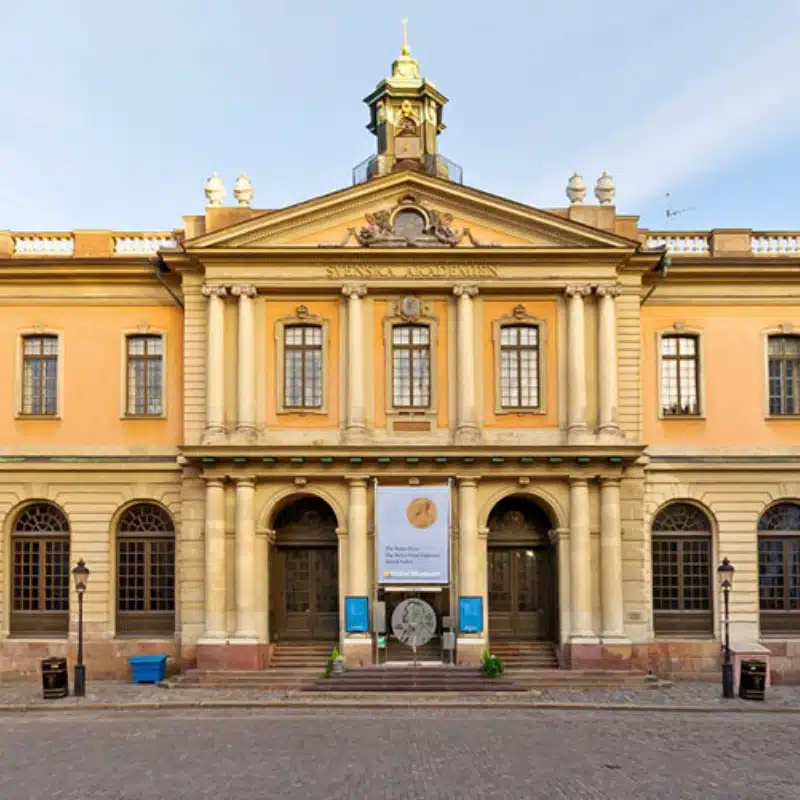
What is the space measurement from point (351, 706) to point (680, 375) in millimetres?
13029

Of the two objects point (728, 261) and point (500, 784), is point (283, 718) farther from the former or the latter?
point (728, 261)

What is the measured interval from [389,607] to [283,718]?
6.87m

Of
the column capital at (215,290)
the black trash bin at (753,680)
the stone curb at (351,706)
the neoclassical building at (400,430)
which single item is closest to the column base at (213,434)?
the neoclassical building at (400,430)

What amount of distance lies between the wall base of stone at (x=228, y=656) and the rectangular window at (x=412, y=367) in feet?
24.2

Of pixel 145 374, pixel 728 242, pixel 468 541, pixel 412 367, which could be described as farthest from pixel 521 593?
pixel 145 374

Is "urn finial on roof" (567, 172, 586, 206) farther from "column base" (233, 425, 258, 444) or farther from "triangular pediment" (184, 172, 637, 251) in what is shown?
"column base" (233, 425, 258, 444)

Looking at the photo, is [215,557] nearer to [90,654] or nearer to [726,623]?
[90,654]

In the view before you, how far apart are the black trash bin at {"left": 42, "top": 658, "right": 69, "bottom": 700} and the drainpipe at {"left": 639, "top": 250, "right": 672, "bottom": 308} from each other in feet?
57.0

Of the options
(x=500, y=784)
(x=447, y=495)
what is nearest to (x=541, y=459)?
(x=447, y=495)

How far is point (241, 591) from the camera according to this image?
2977 centimetres

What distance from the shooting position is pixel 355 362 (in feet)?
99.7

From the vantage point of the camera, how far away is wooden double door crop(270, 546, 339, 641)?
3125 centimetres

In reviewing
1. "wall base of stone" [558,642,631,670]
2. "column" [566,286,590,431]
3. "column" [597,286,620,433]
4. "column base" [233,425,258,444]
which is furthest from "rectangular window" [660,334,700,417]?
"column base" [233,425,258,444]

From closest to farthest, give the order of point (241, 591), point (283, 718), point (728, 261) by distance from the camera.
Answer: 1. point (283, 718)
2. point (241, 591)
3. point (728, 261)
